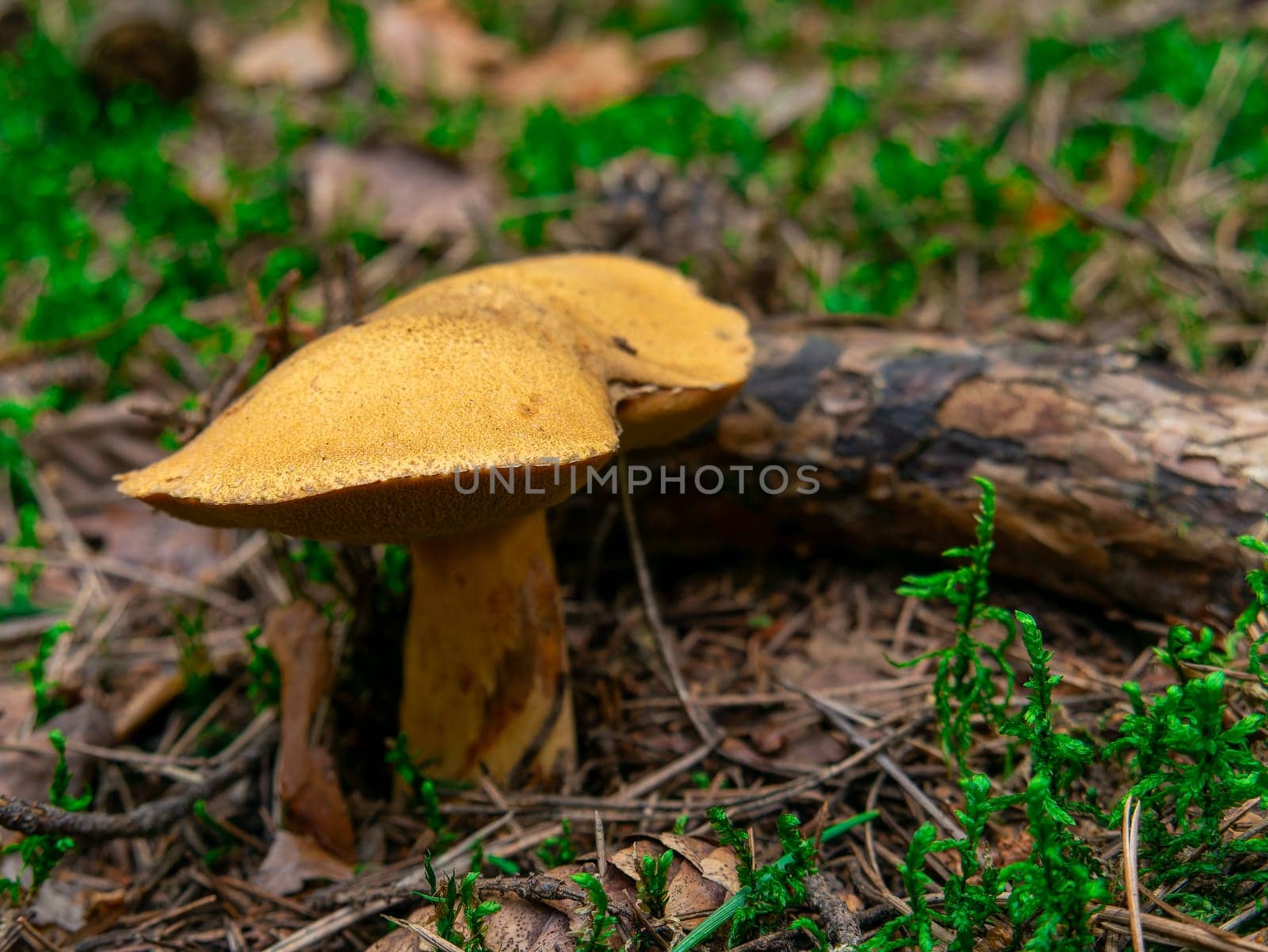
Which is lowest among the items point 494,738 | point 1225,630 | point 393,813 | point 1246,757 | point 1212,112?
point 393,813

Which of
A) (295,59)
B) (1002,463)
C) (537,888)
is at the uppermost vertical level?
(295,59)

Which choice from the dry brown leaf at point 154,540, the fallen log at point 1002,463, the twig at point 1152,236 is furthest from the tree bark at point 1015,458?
the dry brown leaf at point 154,540

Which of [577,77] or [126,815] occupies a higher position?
[577,77]

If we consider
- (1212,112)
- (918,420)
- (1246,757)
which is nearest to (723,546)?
(918,420)

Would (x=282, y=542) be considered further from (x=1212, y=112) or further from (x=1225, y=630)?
(x=1212, y=112)

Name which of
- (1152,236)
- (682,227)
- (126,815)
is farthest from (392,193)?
(1152,236)

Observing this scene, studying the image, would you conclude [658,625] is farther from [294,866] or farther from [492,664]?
[294,866]

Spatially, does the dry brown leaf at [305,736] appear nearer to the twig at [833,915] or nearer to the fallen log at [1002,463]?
the fallen log at [1002,463]
